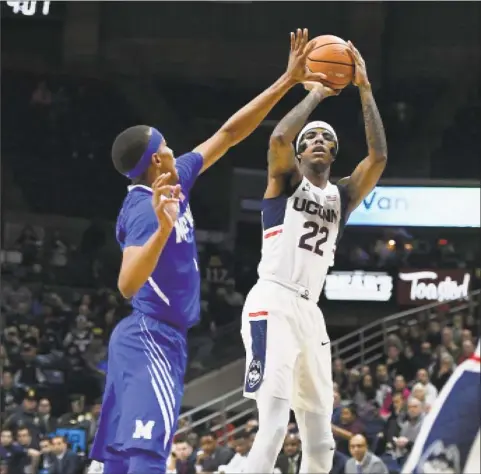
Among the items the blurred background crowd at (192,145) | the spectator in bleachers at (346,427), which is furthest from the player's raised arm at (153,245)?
the blurred background crowd at (192,145)

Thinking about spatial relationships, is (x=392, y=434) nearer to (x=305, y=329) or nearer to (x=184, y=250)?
(x=305, y=329)

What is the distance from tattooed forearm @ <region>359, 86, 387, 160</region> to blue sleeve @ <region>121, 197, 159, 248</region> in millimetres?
1726

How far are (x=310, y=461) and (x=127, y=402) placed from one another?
1.57 metres

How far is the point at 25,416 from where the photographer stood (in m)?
14.1

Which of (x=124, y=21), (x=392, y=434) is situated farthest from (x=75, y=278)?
(x=392, y=434)

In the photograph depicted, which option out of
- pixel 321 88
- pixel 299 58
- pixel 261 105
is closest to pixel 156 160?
pixel 261 105

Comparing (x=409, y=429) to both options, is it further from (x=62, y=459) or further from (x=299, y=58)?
(x=299, y=58)

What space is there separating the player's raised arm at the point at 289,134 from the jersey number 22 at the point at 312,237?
0.96ft

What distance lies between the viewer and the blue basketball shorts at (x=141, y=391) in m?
4.40

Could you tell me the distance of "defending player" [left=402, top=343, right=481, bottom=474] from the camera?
3.73 m

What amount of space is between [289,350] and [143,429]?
1.44 m

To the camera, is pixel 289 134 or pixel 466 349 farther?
pixel 466 349

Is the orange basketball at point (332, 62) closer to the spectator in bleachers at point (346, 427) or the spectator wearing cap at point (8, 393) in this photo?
the spectator in bleachers at point (346, 427)

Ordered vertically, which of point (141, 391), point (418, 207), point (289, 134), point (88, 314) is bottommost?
point (141, 391)
